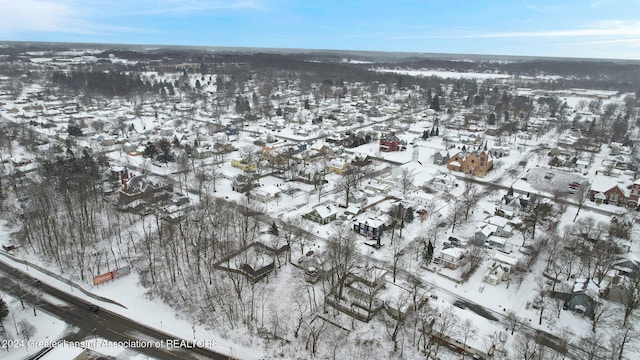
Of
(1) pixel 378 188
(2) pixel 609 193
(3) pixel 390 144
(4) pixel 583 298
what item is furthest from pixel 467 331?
(3) pixel 390 144

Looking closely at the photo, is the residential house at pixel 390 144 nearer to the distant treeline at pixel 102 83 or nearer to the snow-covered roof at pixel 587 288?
the snow-covered roof at pixel 587 288

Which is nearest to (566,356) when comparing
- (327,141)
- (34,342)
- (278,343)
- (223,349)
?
(278,343)

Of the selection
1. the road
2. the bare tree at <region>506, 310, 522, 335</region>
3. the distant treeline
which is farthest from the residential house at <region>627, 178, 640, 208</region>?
the distant treeline

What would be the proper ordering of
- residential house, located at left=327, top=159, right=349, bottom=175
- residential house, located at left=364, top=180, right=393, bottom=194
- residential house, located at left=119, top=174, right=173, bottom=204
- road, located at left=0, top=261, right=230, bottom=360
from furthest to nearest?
residential house, located at left=327, top=159, right=349, bottom=175
residential house, located at left=364, top=180, right=393, bottom=194
residential house, located at left=119, top=174, right=173, bottom=204
road, located at left=0, top=261, right=230, bottom=360

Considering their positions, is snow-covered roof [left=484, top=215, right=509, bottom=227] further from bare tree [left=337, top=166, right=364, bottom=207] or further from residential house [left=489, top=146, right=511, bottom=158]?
residential house [left=489, top=146, right=511, bottom=158]

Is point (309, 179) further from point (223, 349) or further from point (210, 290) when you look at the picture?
point (223, 349)
